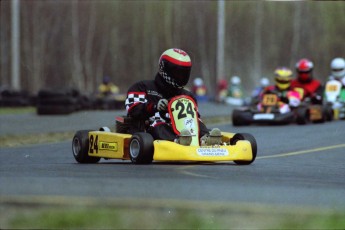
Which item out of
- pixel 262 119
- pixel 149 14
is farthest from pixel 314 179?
pixel 149 14

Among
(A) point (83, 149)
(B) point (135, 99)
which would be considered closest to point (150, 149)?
(B) point (135, 99)

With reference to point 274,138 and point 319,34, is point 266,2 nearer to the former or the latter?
point 319,34

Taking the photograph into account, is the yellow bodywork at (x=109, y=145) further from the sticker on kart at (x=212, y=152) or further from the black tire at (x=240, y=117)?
the black tire at (x=240, y=117)

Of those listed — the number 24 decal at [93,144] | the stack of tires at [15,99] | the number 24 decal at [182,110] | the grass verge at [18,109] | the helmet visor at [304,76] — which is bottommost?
the grass verge at [18,109]

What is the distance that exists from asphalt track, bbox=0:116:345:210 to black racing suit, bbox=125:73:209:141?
451 mm

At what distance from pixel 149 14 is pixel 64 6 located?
386 inches

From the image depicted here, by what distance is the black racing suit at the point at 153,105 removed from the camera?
36.2 feet

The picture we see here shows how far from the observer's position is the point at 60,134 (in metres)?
18.4

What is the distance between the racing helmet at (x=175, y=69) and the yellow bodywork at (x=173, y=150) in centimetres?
77

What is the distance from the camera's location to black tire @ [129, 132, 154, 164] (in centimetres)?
1033

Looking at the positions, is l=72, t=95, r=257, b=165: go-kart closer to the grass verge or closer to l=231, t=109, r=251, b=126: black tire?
l=231, t=109, r=251, b=126: black tire

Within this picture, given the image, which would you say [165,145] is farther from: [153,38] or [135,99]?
[153,38]

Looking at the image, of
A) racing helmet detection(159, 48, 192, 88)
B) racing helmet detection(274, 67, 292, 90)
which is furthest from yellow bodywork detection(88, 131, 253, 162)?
racing helmet detection(274, 67, 292, 90)

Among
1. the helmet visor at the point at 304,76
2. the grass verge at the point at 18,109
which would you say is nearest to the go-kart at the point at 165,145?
the helmet visor at the point at 304,76
